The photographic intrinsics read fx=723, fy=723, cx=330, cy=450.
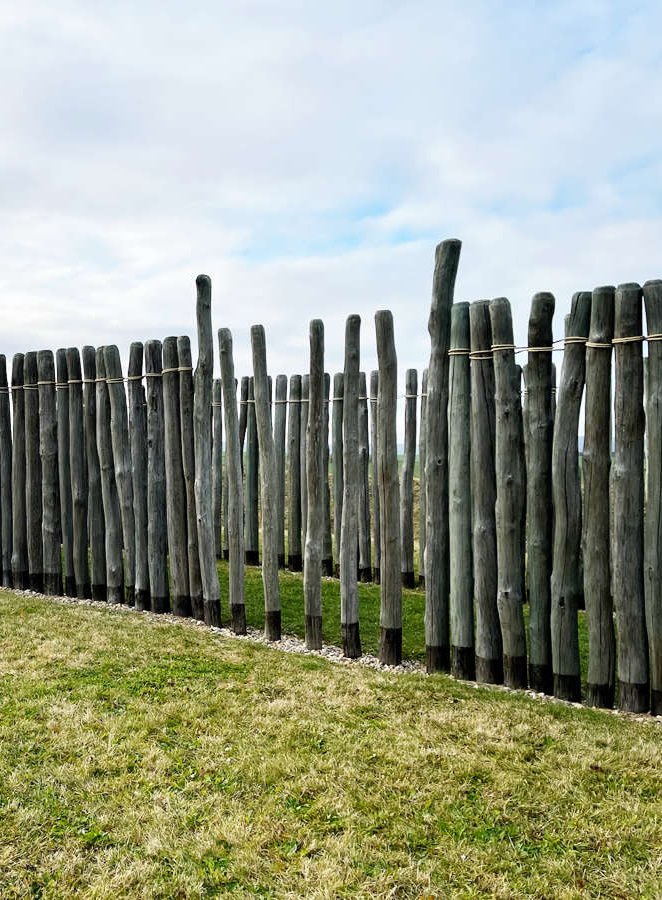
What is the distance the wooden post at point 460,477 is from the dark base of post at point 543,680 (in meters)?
0.46

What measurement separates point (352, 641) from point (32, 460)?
15.4 ft

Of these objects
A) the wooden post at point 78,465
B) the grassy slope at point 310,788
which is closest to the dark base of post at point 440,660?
the grassy slope at point 310,788

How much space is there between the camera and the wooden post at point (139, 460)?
24.1 ft

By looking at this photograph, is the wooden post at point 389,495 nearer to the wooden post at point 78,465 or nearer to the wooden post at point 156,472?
the wooden post at point 156,472

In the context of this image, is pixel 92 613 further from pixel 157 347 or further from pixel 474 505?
pixel 474 505

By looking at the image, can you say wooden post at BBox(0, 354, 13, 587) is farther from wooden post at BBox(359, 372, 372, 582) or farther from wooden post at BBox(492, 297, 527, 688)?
wooden post at BBox(492, 297, 527, 688)

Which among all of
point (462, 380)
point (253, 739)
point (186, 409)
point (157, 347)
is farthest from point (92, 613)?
point (462, 380)

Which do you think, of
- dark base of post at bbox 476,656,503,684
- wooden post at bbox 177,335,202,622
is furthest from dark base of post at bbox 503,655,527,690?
wooden post at bbox 177,335,202,622

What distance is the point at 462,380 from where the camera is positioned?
520 centimetres

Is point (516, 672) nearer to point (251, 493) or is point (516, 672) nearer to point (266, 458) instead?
point (266, 458)

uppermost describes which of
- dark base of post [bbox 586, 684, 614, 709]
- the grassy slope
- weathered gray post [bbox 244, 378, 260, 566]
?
weathered gray post [bbox 244, 378, 260, 566]

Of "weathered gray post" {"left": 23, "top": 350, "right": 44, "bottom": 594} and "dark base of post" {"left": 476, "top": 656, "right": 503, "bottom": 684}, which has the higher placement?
"weathered gray post" {"left": 23, "top": 350, "right": 44, "bottom": 594}

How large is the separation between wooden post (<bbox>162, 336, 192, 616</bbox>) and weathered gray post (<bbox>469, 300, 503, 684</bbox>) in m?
3.10

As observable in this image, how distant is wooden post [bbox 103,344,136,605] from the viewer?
7441 mm
